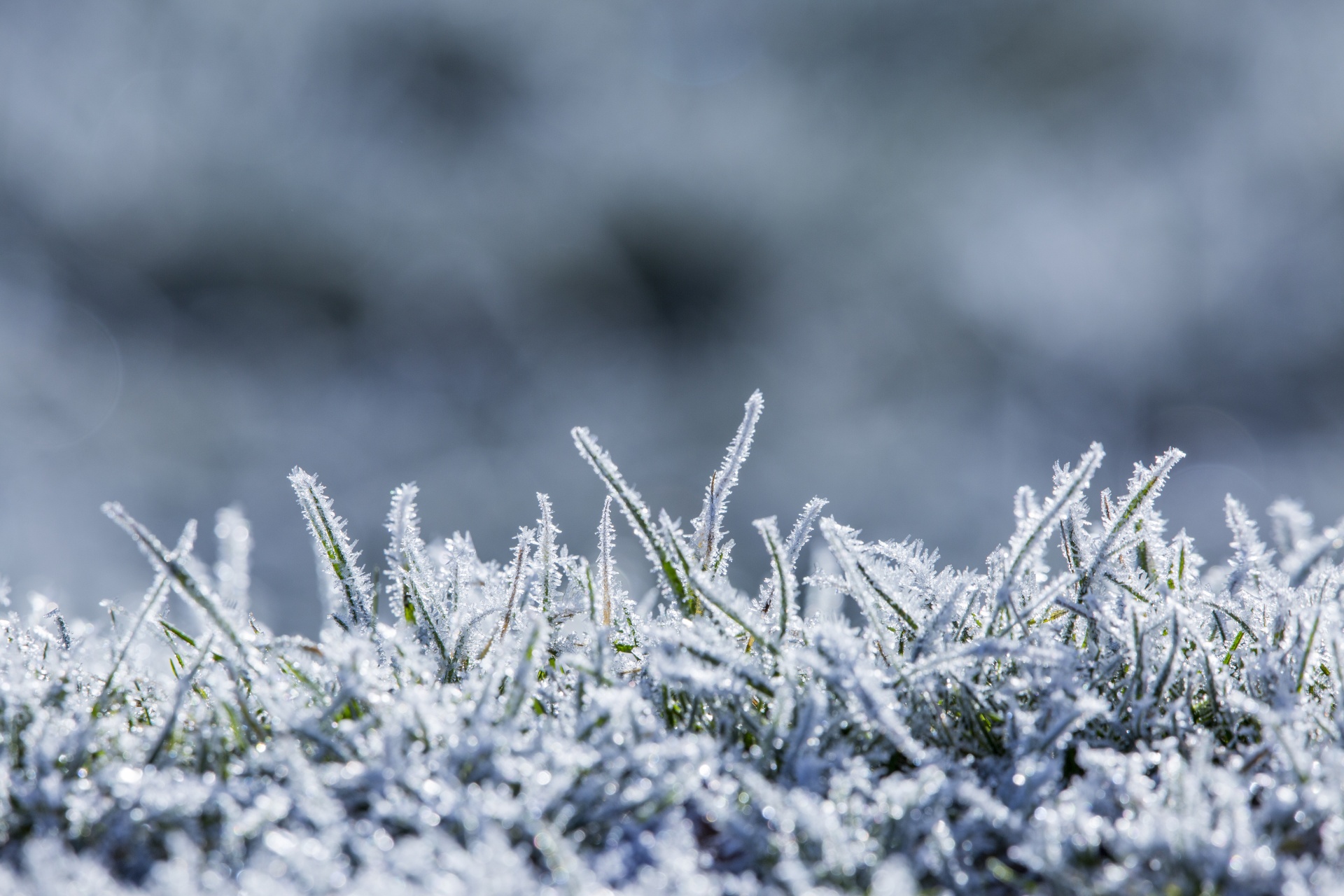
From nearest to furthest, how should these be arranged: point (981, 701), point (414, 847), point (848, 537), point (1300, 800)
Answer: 1. point (414, 847)
2. point (1300, 800)
3. point (981, 701)
4. point (848, 537)

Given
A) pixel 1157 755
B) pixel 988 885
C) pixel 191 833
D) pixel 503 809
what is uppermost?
pixel 1157 755

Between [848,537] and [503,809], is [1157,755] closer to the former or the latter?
[848,537]

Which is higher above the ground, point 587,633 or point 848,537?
point 848,537

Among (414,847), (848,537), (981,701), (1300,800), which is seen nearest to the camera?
(414,847)

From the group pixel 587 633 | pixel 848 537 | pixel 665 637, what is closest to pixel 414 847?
pixel 665 637

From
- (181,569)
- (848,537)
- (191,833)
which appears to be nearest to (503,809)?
(191,833)

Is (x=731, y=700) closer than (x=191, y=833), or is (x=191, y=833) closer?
(x=191, y=833)
